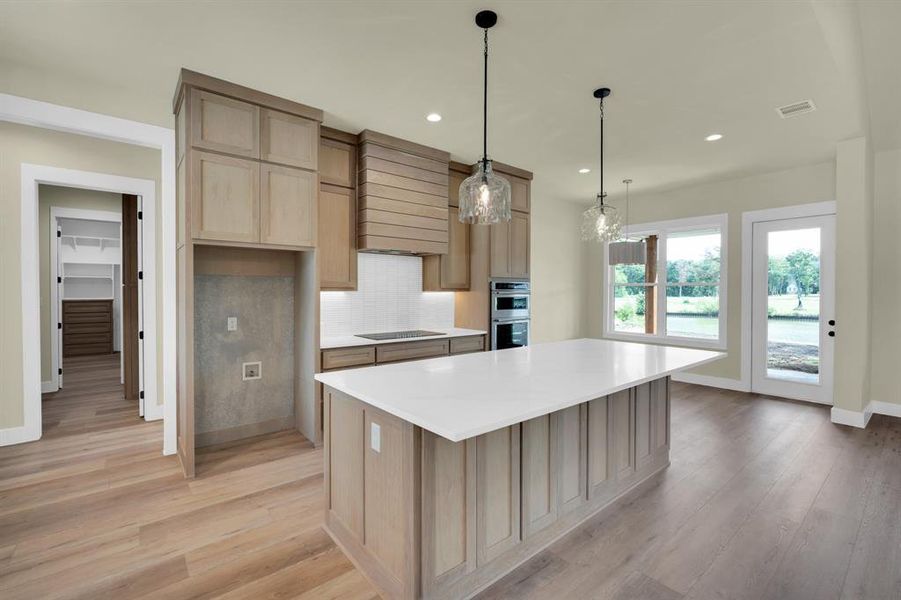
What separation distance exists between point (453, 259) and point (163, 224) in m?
2.70

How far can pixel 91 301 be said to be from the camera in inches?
304

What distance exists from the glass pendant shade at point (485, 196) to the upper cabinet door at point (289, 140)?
1.65 m

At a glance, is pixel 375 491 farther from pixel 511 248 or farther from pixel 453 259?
pixel 511 248

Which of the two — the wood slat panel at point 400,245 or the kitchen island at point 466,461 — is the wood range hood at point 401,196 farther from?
the kitchen island at point 466,461

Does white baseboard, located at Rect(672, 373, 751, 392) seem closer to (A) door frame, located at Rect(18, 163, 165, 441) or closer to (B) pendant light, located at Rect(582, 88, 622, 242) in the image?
(B) pendant light, located at Rect(582, 88, 622, 242)

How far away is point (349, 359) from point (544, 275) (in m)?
3.72

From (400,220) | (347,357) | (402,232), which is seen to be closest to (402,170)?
(400,220)

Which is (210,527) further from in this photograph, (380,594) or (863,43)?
(863,43)

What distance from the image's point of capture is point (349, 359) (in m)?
3.59

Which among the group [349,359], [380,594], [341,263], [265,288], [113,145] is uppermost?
[113,145]

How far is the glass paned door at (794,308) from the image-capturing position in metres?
4.74

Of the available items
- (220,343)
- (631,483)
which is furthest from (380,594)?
(220,343)

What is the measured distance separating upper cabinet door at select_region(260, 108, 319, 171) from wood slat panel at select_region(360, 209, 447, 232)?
624mm

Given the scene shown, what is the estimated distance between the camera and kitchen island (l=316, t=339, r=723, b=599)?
1.63 m
